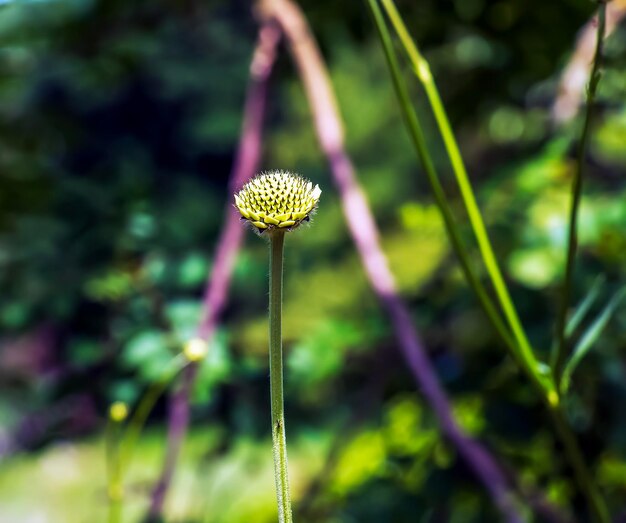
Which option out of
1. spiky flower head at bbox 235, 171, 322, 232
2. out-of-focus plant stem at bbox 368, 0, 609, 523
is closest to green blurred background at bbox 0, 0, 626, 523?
out-of-focus plant stem at bbox 368, 0, 609, 523

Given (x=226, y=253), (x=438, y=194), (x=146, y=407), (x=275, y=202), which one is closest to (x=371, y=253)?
(x=226, y=253)

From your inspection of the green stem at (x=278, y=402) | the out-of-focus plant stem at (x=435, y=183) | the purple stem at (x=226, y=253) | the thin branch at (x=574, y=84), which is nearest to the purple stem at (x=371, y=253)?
the purple stem at (x=226, y=253)

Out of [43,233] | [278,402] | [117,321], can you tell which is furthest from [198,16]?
[278,402]

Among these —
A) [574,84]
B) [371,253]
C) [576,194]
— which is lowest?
[576,194]

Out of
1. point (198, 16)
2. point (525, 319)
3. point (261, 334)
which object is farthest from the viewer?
point (261, 334)

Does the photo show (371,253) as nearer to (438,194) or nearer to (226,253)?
(226,253)

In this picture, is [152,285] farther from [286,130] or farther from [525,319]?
[286,130]
